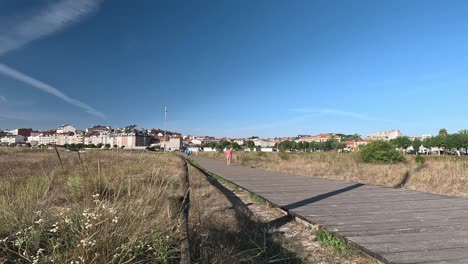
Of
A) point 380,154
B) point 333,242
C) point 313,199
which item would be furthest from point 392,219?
point 380,154

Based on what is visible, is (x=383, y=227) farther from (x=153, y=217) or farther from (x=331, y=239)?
(x=153, y=217)

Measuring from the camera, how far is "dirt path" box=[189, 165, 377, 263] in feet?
10.0

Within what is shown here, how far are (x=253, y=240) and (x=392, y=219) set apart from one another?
A: 1997 millimetres

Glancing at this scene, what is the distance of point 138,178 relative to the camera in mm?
4457

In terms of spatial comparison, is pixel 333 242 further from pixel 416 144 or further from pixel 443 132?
pixel 416 144

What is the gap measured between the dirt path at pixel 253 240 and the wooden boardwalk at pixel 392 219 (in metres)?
0.26

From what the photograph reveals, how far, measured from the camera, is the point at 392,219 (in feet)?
14.9

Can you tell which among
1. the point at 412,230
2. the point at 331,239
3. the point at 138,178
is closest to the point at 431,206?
the point at 412,230

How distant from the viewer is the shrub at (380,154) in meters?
22.3

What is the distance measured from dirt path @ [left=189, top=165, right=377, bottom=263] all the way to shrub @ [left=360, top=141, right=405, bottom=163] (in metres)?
18.5

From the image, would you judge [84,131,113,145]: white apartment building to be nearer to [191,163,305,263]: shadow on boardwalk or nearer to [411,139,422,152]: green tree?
[191,163,305,263]: shadow on boardwalk

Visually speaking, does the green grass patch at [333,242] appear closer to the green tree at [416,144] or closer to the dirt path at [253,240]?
the dirt path at [253,240]

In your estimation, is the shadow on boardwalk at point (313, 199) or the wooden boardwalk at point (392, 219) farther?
the shadow on boardwalk at point (313, 199)

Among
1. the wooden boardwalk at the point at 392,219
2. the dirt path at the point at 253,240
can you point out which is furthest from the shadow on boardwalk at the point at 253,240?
the wooden boardwalk at the point at 392,219
